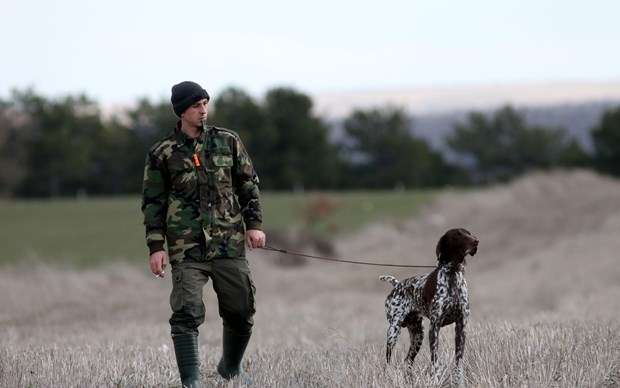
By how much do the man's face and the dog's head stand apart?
1.82 meters

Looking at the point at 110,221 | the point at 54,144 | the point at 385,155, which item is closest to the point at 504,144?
the point at 385,155

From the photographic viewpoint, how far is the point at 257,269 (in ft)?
90.9

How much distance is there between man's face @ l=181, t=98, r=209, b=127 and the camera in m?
6.28

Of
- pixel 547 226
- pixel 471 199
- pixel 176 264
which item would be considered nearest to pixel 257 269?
pixel 547 226

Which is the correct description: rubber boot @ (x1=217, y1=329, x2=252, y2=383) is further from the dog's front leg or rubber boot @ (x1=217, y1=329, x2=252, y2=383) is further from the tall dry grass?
the dog's front leg

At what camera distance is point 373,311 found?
1894 cm

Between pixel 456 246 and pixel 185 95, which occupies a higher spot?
pixel 185 95

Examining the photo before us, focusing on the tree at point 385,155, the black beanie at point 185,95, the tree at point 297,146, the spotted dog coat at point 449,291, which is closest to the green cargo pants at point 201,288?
the black beanie at point 185,95

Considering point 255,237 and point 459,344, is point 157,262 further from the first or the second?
point 459,344

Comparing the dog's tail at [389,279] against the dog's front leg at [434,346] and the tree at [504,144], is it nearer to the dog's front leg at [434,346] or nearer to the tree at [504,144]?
the dog's front leg at [434,346]

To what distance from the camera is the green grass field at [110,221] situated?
4381 cm

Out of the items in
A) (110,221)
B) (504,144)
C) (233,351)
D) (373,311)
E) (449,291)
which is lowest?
(110,221)

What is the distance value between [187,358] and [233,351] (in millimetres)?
530

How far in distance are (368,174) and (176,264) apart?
290ft
